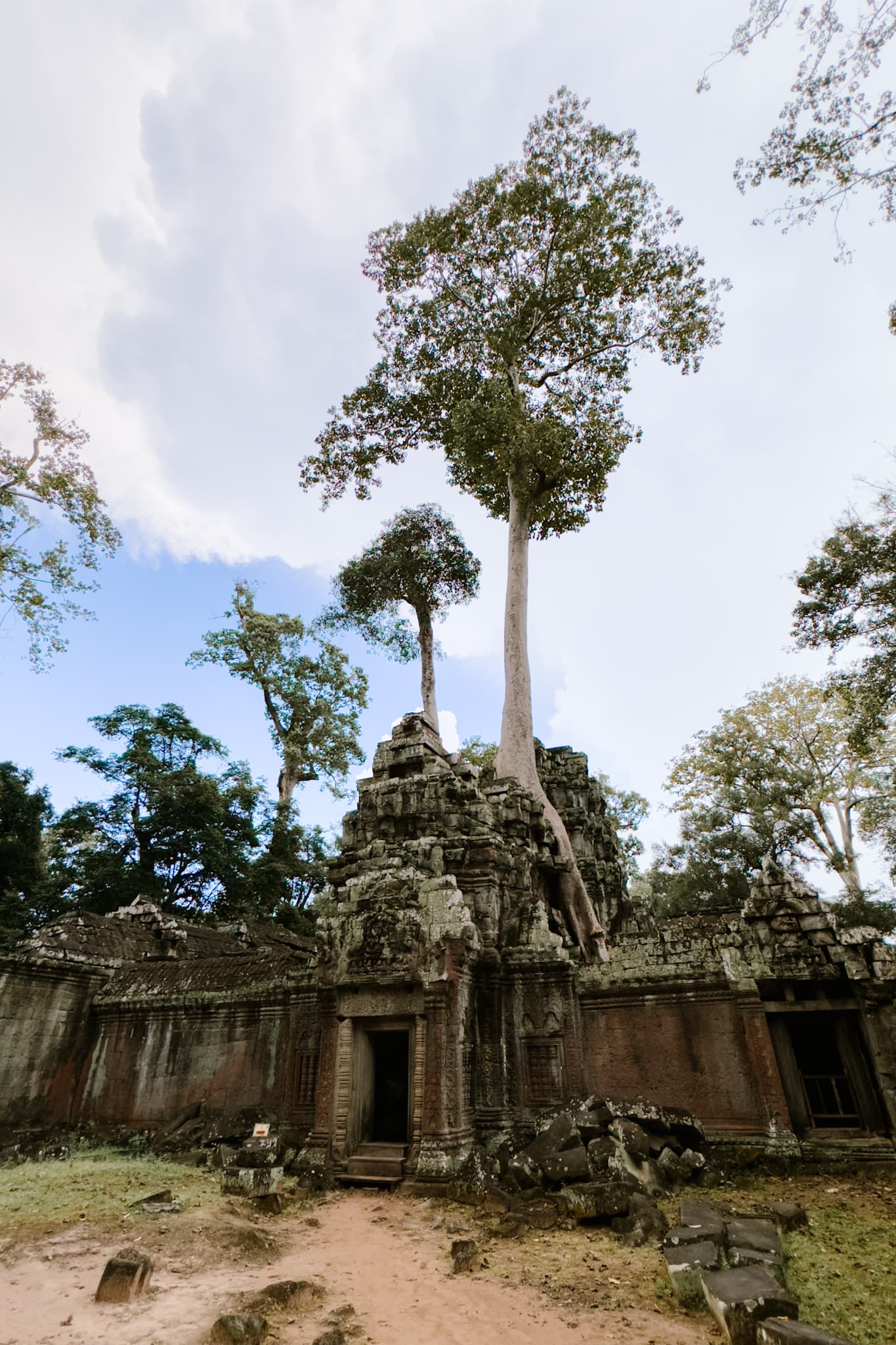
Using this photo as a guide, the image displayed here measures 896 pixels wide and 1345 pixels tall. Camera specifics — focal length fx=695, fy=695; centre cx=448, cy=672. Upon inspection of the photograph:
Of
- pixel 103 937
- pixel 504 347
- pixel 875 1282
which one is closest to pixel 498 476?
pixel 504 347

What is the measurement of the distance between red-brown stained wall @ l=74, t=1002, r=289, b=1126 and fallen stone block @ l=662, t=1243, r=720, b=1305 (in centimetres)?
709

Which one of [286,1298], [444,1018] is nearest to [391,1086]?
[444,1018]

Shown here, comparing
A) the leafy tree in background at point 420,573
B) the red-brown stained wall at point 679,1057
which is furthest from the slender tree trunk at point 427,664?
the red-brown stained wall at point 679,1057

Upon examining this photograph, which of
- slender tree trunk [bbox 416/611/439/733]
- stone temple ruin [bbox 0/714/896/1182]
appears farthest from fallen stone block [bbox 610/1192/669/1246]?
A: slender tree trunk [bbox 416/611/439/733]

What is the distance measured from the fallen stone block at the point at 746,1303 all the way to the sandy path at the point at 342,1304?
8.5 inches

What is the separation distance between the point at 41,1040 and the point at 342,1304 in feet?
29.7

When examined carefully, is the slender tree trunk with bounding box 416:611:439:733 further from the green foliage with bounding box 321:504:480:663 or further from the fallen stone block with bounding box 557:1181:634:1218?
the fallen stone block with bounding box 557:1181:634:1218

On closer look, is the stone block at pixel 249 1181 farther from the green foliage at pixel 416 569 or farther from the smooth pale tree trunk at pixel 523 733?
the green foliage at pixel 416 569

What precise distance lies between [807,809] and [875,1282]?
23.9 metres

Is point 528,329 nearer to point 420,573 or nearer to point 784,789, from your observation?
point 420,573

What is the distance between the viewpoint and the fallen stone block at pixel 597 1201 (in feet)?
20.8

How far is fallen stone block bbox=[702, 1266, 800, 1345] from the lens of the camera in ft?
13.2

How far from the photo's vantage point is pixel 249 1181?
776 centimetres

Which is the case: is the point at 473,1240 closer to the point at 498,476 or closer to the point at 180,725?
the point at 498,476
